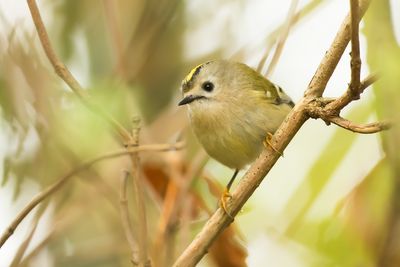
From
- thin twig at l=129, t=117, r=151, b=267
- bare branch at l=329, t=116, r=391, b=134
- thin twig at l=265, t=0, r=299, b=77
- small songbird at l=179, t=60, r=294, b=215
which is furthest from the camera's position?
small songbird at l=179, t=60, r=294, b=215

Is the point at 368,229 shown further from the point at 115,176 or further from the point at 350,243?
the point at 115,176

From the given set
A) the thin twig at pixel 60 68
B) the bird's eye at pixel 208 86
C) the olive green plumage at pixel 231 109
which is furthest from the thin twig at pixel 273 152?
the bird's eye at pixel 208 86

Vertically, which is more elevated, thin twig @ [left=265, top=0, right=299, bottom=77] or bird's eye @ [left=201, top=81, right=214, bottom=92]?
thin twig @ [left=265, top=0, right=299, bottom=77]

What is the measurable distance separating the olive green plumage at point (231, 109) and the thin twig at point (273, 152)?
661mm

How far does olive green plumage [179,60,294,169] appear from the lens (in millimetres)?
2010

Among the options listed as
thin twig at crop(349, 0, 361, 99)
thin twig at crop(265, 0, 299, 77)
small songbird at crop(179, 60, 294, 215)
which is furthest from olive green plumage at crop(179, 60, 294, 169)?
thin twig at crop(349, 0, 361, 99)

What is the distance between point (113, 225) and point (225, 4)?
0.84m

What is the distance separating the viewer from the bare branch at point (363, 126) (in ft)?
3.27

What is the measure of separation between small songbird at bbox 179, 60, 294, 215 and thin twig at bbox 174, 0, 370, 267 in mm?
595

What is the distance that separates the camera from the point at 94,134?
1.84m

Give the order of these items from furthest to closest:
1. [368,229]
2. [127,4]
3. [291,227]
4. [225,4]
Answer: [127,4] → [225,4] → [291,227] → [368,229]

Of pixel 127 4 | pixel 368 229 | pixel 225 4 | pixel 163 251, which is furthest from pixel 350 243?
pixel 127 4

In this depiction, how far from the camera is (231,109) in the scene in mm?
2057

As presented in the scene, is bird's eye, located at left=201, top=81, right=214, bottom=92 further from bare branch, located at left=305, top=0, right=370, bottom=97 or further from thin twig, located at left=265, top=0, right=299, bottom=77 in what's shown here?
bare branch, located at left=305, top=0, right=370, bottom=97
